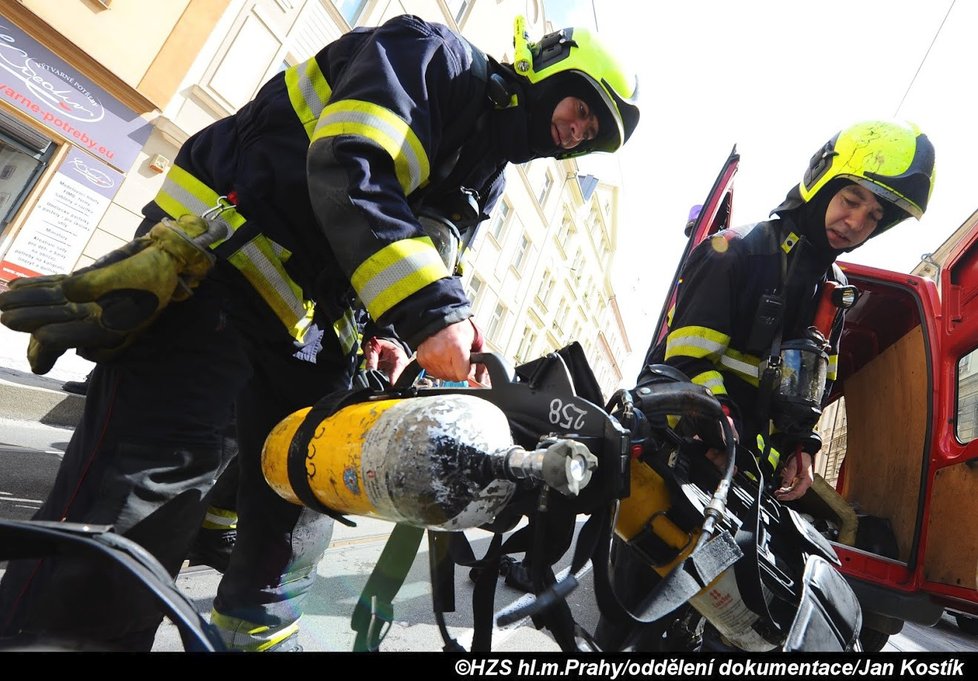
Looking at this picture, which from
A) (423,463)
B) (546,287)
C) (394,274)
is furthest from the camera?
(546,287)

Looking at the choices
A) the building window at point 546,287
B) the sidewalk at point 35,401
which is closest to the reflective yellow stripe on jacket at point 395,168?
the sidewalk at point 35,401

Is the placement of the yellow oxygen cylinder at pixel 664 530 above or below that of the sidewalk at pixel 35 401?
above

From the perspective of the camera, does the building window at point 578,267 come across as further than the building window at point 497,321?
Yes

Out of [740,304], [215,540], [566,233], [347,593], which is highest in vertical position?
[740,304]

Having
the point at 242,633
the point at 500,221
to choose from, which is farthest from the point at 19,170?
the point at 500,221

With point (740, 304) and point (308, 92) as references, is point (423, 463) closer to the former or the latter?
point (308, 92)

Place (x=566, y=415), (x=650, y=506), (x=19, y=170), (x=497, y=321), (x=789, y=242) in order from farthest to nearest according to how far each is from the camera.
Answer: (x=497, y=321), (x=19, y=170), (x=789, y=242), (x=650, y=506), (x=566, y=415)

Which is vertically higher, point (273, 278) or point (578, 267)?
point (273, 278)

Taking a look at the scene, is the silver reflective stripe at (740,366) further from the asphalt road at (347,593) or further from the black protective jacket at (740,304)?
the asphalt road at (347,593)

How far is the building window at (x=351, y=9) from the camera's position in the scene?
31.0 feet

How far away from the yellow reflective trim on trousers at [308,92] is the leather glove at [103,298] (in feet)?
1.42

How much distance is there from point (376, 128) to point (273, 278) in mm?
462

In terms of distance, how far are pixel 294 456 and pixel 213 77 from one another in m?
8.64

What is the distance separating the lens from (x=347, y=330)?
1.63m
